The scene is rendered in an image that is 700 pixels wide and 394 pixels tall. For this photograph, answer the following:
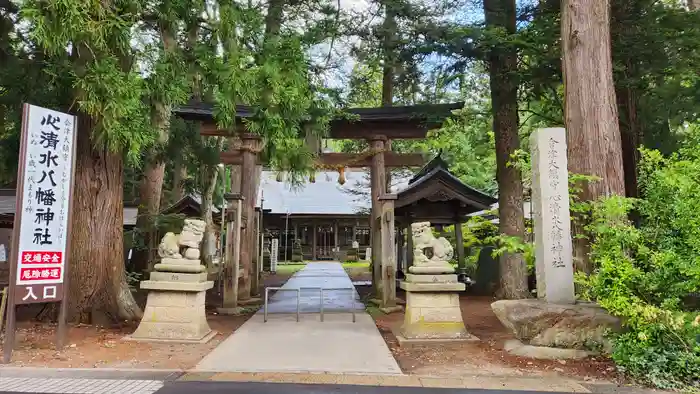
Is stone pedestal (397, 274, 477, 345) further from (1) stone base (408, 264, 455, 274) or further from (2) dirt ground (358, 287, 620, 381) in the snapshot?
(2) dirt ground (358, 287, 620, 381)

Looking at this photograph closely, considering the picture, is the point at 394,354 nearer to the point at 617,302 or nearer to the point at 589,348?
the point at 589,348

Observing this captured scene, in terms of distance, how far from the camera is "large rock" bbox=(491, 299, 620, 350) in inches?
229

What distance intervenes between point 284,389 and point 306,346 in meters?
2.15

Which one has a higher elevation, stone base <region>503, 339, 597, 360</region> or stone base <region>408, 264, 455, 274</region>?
stone base <region>408, 264, 455, 274</region>

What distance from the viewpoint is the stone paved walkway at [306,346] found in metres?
5.67

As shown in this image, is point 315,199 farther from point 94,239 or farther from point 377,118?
point 94,239

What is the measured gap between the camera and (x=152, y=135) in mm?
7102

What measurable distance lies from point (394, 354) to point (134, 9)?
6.19 metres

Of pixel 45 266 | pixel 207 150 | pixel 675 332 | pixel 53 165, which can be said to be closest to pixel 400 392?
pixel 675 332

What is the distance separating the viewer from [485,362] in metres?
5.96

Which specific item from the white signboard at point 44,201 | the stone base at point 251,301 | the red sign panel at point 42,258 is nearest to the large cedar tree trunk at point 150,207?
the stone base at point 251,301

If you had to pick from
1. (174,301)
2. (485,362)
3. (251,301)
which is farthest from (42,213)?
(251,301)

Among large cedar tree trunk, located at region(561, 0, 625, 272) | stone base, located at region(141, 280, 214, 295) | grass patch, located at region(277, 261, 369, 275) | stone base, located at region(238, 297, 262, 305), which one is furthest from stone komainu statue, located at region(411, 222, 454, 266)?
grass patch, located at region(277, 261, 369, 275)

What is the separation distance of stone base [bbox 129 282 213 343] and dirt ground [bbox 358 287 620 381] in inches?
121
